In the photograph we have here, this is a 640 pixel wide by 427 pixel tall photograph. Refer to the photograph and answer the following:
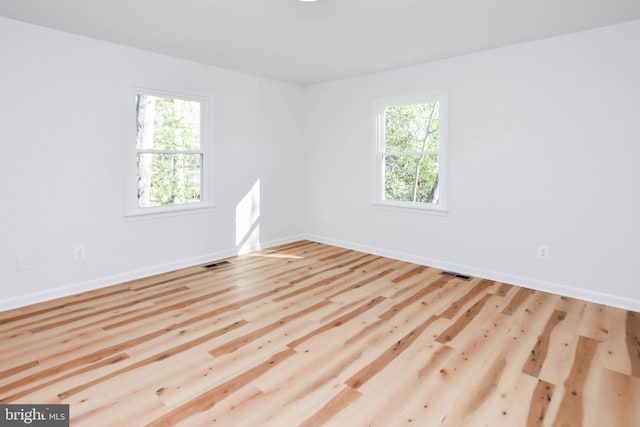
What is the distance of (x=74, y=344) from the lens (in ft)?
8.92

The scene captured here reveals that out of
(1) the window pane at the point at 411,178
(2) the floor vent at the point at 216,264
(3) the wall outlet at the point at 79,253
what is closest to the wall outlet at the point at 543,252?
(1) the window pane at the point at 411,178

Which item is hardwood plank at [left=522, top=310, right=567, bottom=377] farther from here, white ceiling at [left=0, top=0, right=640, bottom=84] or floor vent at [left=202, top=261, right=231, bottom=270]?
floor vent at [left=202, top=261, right=231, bottom=270]

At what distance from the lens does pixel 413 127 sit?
4832mm

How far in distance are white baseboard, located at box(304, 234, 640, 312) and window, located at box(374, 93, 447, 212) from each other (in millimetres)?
671

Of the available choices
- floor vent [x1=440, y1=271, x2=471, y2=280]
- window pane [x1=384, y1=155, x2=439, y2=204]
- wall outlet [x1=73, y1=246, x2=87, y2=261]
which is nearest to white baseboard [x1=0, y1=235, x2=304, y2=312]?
wall outlet [x1=73, y1=246, x2=87, y2=261]

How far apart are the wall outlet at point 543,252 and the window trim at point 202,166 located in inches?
151

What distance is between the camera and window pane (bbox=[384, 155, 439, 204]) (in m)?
4.70

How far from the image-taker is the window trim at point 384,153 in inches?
175

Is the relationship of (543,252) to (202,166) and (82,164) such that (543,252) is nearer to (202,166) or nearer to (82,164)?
(202,166)

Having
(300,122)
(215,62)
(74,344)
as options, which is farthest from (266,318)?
(300,122)

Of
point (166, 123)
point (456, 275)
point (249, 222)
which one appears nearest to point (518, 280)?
point (456, 275)

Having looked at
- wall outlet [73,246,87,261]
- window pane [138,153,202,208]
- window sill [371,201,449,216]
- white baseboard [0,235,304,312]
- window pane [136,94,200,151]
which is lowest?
white baseboard [0,235,304,312]

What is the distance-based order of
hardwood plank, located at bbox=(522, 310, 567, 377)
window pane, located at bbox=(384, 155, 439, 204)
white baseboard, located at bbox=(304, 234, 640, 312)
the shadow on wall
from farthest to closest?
1. the shadow on wall
2. window pane, located at bbox=(384, 155, 439, 204)
3. white baseboard, located at bbox=(304, 234, 640, 312)
4. hardwood plank, located at bbox=(522, 310, 567, 377)

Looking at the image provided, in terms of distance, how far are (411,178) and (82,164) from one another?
3.76 m
